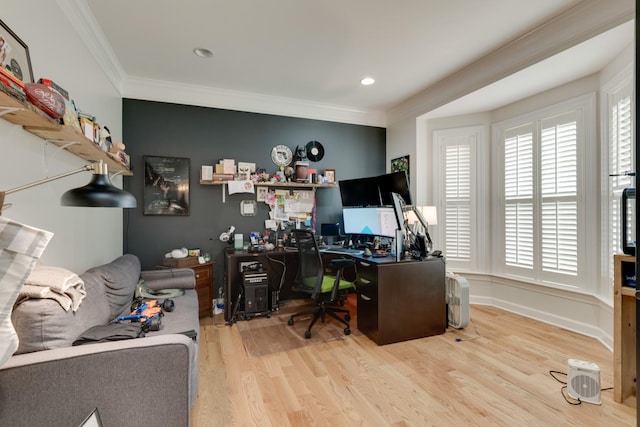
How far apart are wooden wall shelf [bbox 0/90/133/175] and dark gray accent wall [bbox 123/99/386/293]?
1.38 m

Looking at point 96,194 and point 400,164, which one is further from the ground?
point 400,164

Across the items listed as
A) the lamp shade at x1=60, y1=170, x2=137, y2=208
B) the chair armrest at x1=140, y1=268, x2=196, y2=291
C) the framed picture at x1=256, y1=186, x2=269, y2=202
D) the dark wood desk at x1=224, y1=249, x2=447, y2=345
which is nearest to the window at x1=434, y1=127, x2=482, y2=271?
the dark wood desk at x1=224, y1=249, x2=447, y2=345

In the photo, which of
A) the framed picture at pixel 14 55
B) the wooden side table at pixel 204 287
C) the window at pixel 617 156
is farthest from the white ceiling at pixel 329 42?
the wooden side table at pixel 204 287

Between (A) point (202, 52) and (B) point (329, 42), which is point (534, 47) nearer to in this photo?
(B) point (329, 42)

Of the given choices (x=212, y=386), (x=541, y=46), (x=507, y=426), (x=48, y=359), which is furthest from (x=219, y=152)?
(x=507, y=426)

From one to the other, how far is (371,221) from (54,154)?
292cm

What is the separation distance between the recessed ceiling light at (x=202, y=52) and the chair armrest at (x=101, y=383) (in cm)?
266

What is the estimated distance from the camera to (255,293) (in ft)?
11.0

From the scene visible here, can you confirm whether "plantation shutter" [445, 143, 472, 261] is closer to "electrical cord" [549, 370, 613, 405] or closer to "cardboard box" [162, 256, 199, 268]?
"electrical cord" [549, 370, 613, 405]

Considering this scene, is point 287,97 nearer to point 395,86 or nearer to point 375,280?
point 395,86

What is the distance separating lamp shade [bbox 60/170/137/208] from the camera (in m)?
1.24

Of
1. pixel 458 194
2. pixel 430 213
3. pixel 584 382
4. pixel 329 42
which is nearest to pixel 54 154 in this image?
pixel 329 42

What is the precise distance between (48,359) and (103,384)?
23 centimetres

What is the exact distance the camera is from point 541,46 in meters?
2.54
